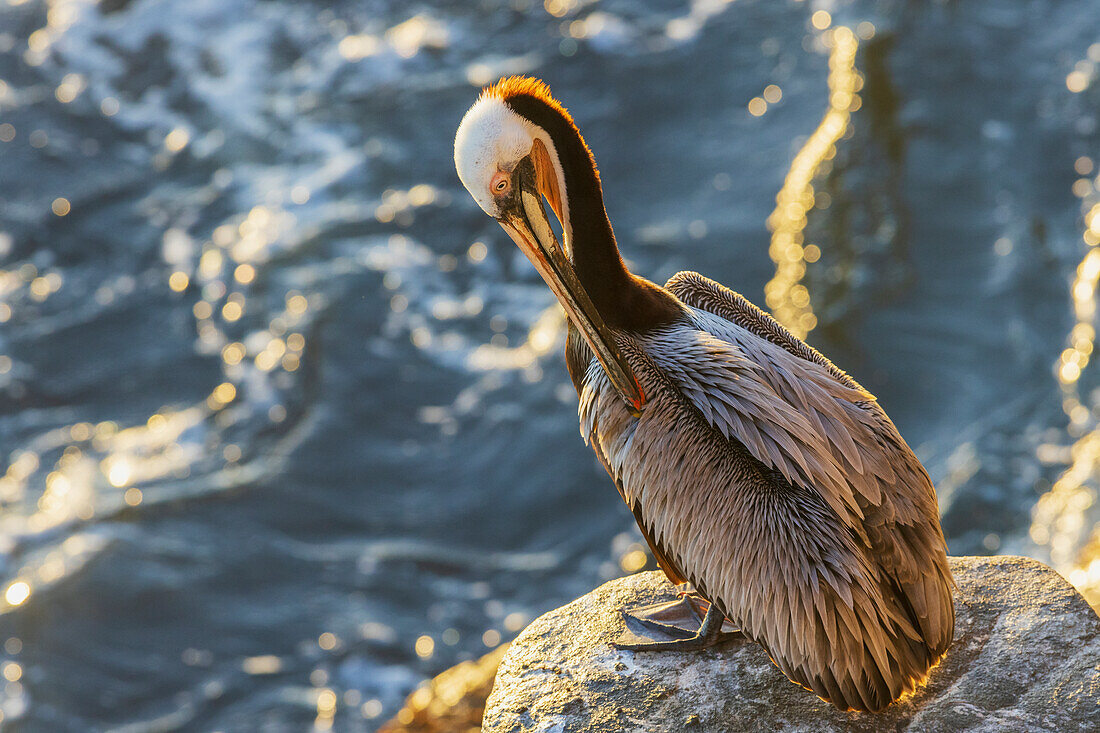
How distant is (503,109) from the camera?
3818mm

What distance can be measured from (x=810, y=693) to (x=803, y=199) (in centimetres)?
598

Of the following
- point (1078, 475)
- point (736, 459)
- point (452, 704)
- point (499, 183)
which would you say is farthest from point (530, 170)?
point (1078, 475)

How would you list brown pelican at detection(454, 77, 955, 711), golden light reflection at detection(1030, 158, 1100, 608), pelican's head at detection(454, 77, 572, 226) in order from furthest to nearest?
golden light reflection at detection(1030, 158, 1100, 608), pelican's head at detection(454, 77, 572, 226), brown pelican at detection(454, 77, 955, 711)

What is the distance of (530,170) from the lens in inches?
155

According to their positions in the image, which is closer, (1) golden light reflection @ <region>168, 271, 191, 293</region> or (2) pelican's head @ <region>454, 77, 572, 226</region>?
(2) pelican's head @ <region>454, 77, 572, 226</region>

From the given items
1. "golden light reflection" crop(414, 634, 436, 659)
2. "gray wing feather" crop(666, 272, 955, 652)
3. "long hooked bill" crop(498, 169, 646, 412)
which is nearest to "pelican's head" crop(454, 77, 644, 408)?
"long hooked bill" crop(498, 169, 646, 412)

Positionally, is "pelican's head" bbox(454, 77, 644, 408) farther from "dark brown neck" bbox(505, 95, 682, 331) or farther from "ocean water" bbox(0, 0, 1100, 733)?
"ocean water" bbox(0, 0, 1100, 733)

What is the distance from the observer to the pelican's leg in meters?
4.08

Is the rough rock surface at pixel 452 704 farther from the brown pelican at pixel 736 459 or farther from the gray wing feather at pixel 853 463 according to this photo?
the gray wing feather at pixel 853 463

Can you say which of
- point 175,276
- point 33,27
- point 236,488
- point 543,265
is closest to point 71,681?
point 236,488

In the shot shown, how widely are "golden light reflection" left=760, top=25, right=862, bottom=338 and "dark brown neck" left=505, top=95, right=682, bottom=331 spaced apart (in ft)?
13.1

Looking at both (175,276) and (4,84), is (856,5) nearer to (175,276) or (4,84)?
(175,276)

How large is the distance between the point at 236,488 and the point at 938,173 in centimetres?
654

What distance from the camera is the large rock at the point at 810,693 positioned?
144 inches
